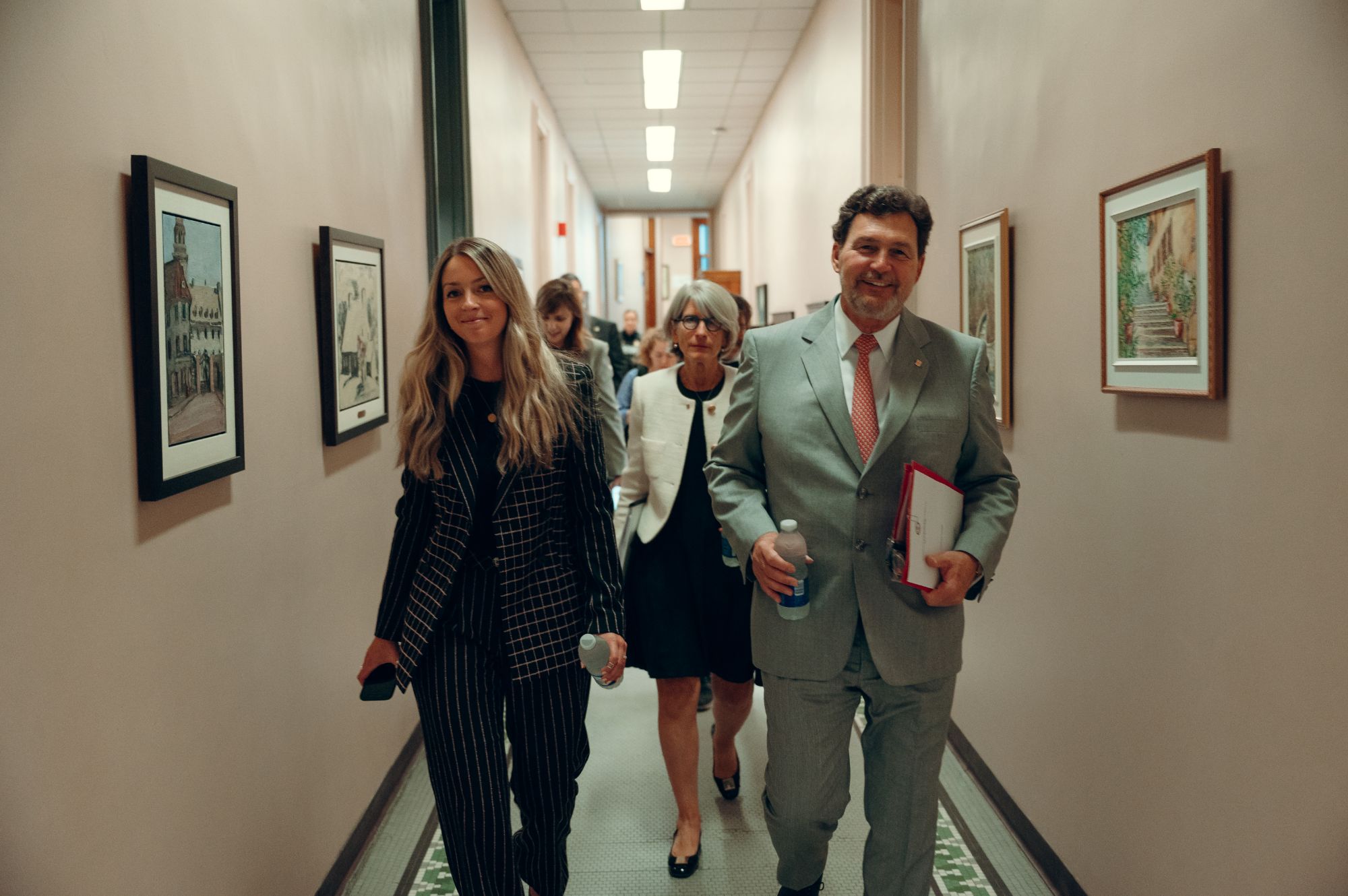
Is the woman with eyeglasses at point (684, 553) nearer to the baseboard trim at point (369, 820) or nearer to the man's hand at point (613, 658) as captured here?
the man's hand at point (613, 658)

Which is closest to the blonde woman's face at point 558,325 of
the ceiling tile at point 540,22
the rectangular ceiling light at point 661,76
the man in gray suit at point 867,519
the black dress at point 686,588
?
the black dress at point 686,588

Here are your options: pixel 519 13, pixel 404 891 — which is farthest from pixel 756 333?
pixel 519 13

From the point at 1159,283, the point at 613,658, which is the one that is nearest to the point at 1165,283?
the point at 1159,283

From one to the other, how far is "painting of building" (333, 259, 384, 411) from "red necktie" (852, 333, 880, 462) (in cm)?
149

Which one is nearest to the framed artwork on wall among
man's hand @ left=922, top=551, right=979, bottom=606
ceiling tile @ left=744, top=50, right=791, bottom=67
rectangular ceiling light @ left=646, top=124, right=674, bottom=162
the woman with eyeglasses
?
the woman with eyeglasses

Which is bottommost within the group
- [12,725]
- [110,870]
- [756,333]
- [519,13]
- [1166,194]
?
[110,870]

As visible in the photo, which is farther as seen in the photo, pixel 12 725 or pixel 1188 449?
pixel 1188 449

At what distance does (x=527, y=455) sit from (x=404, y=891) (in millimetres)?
1461

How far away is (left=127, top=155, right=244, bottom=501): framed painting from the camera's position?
1.69m

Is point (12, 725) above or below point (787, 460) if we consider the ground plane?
below

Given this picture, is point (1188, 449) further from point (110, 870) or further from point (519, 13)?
point (519, 13)

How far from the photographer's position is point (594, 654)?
2107 mm

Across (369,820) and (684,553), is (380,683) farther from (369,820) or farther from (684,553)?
(369,820)

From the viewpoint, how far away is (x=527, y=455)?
6.98 feet
